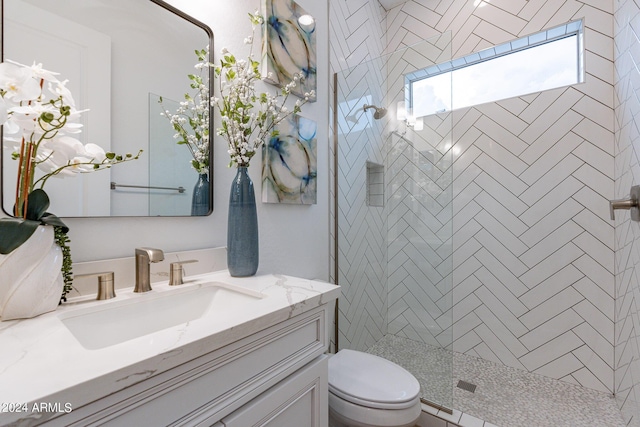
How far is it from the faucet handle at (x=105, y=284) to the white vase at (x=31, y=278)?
0.37ft

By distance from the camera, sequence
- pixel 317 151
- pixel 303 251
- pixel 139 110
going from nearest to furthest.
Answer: pixel 139 110 → pixel 303 251 → pixel 317 151

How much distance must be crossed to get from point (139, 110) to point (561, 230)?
7.90ft

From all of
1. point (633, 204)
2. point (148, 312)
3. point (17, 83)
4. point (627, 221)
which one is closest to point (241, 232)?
point (148, 312)

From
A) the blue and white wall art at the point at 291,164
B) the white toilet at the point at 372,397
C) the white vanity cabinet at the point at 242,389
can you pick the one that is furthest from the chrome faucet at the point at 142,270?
the white toilet at the point at 372,397

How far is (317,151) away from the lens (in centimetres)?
176

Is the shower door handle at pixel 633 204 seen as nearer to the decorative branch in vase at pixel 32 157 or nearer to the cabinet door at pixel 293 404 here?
the cabinet door at pixel 293 404

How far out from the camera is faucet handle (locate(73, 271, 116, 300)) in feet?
2.68

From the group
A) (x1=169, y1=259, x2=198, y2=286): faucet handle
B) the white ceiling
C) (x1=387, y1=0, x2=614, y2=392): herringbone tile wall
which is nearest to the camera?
(x1=169, y1=259, x2=198, y2=286): faucet handle

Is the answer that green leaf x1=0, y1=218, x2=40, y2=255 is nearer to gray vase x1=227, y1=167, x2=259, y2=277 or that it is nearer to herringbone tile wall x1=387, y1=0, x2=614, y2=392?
gray vase x1=227, y1=167, x2=259, y2=277

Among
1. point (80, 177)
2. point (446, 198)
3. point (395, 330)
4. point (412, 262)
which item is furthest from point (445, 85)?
point (80, 177)

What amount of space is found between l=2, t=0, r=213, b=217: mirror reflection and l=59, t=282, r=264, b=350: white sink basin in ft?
0.94

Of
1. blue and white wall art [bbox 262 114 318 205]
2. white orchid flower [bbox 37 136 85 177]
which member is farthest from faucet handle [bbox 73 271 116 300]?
blue and white wall art [bbox 262 114 318 205]

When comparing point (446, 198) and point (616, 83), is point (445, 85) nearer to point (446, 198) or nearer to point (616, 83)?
point (446, 198)

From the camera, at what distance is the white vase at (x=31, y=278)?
64cm
